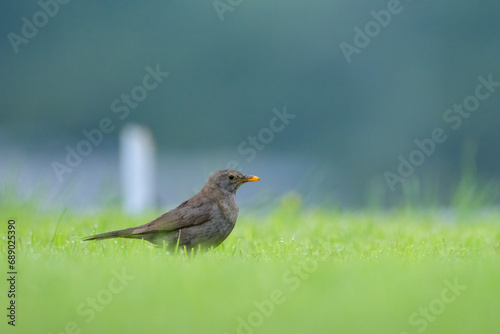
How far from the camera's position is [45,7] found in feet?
29.6

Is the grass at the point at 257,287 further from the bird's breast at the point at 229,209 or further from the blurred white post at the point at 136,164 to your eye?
the blurred white post at the point at 136,164

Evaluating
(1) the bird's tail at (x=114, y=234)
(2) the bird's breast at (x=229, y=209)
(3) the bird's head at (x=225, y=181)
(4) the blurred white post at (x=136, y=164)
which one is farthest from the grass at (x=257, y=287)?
(4) the blurred white post at (x=136, y=164)

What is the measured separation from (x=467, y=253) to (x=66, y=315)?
296 centimetres

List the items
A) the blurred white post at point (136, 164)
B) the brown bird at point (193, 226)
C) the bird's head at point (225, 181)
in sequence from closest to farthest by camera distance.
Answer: the brown bird at point (193, 226)
the bird's head at point (225, 181)
the blurred white post at point (136, 164)

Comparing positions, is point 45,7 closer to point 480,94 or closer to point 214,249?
point 214,249

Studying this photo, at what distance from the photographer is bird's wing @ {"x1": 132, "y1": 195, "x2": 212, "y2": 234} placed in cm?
461

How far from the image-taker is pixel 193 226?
4621mm

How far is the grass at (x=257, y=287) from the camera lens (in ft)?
9.28

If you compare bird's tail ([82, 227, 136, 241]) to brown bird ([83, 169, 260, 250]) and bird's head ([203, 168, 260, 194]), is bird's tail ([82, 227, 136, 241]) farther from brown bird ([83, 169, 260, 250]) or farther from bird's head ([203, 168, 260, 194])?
bird's head ([203, 168, 260, 194])

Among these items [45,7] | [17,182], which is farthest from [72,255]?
[45,7]

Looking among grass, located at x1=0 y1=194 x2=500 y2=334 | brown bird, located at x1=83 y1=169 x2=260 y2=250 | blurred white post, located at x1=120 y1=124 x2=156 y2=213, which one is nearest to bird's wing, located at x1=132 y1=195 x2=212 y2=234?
brown bird, located at x1=83 y1=169 x2=260 y2=250

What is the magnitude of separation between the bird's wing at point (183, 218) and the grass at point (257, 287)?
0.53 ft

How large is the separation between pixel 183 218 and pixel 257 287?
1.42 metres

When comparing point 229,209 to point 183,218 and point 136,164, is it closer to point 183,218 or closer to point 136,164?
point 183,218
